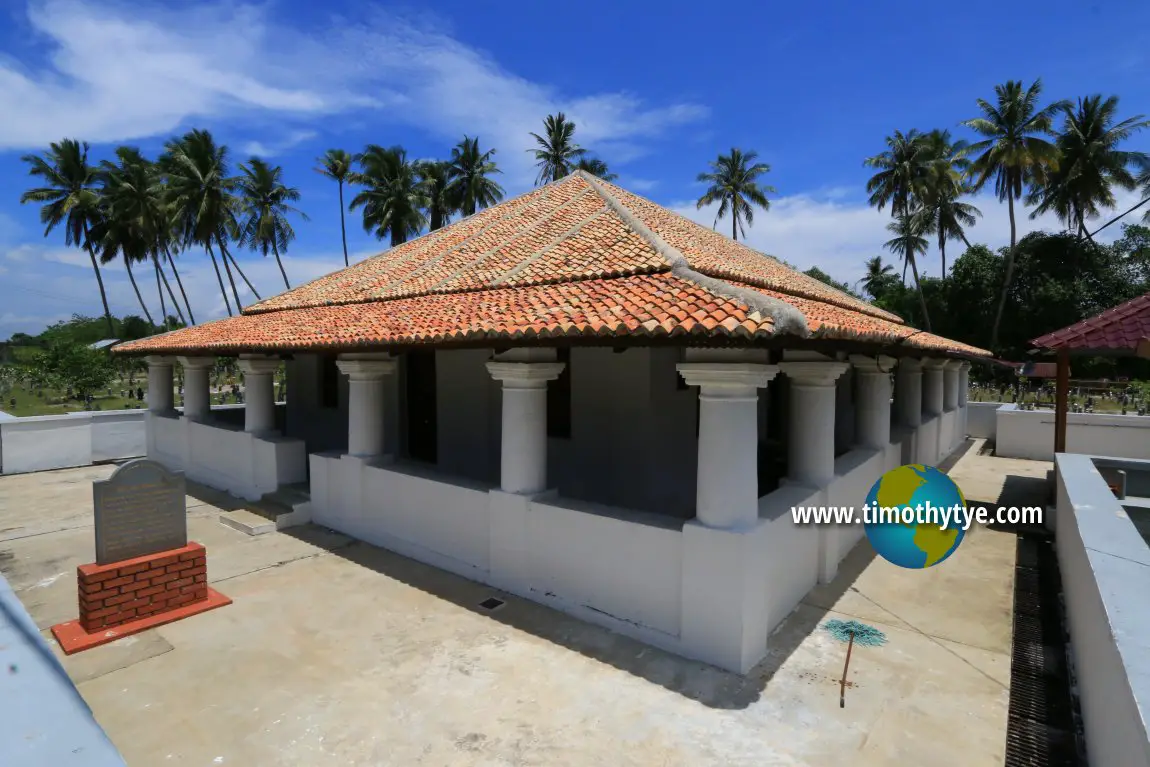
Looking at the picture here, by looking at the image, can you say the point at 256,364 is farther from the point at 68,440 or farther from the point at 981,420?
the point at 981,420

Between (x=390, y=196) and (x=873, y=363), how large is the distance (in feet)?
102

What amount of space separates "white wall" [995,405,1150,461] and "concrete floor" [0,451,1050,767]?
10.5 metres

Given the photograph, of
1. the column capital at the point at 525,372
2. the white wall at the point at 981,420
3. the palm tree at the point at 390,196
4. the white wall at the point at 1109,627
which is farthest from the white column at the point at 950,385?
the palm tree at the point at 390,196

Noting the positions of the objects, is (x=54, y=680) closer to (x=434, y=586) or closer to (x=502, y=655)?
(x=502, y=655)

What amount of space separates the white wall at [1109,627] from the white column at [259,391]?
11.2 m

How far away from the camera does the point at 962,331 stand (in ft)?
113

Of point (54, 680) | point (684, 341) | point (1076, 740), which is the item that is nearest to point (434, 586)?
point (684, 341)

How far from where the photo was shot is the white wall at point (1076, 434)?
46.8 ft

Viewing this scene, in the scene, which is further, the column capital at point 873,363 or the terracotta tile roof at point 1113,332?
the column capital at point 873,363

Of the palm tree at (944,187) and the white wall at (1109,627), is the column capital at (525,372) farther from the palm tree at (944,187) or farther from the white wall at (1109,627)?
the palm tree at (944,187)

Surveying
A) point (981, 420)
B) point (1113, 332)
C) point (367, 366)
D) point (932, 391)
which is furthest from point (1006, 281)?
point (367, 366)

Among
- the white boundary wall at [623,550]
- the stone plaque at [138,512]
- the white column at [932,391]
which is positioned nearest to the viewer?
the white boundary wall at [623,550]

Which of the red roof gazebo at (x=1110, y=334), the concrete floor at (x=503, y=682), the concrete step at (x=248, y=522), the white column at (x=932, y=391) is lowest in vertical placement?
the concrete floor at (x=503, y=682)

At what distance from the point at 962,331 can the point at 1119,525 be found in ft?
114
